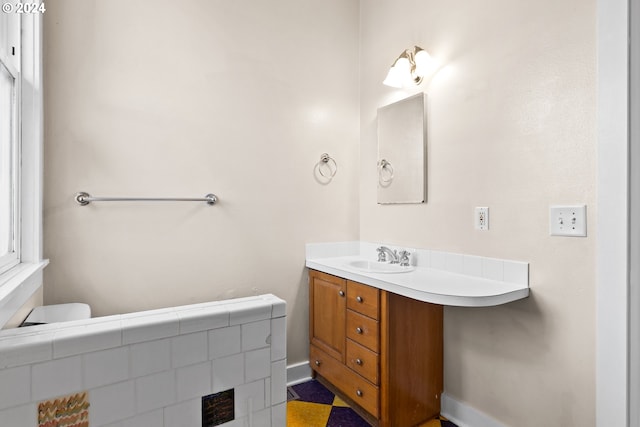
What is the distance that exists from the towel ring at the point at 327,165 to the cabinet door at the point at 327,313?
67 centimetres

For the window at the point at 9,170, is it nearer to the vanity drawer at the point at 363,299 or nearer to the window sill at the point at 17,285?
the window sill at the point at 17,285

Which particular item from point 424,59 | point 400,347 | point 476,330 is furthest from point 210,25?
point 476,330

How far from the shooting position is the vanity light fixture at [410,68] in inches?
74.5

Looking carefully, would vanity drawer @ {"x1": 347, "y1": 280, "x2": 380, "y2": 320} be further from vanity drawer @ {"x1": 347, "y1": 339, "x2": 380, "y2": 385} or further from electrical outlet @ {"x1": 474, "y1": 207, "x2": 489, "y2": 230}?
electrical outlet @ {"x1": 474, "y1": 207, "x2": 489, "y2": 230}

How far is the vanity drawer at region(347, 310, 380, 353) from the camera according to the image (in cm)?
165

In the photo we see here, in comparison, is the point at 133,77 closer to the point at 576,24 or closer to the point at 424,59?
the point at 424,59

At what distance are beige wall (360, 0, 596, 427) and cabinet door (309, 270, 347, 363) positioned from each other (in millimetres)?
546

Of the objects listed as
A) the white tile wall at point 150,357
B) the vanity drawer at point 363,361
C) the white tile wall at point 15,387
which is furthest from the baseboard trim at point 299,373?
the white tile wall at point 15,387

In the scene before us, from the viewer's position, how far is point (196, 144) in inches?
73.8

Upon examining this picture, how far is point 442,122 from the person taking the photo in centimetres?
183

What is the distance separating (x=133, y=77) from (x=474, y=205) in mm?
1833

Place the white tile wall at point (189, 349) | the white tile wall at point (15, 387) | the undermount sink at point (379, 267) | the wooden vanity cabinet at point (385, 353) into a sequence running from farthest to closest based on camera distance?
1. the undermount sink at point (379, 267)
2. the wooden vanity cabinet at point (385, 353)
3. the white tile wall at point (189, 349)
4. the white tile wall at point (15, 387)

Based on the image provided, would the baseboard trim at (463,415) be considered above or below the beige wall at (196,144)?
below

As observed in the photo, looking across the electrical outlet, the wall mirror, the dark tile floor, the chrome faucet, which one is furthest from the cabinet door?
the electrical outlet
